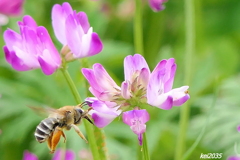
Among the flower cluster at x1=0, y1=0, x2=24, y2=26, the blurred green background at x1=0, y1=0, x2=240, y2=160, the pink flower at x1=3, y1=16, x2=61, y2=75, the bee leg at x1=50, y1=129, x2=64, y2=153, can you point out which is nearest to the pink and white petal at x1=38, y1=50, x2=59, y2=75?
the pink flower at x1=3, y1=16, x2=61, y2=75

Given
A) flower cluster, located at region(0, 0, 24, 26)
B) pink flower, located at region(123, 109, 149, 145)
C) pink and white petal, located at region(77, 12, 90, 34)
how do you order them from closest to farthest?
pink flower, located at region(123, 109, 149, 145), pink and white petal, located at region(77, 12, 90, 34), flower cluster, located at region(0, 0, 24, 26)

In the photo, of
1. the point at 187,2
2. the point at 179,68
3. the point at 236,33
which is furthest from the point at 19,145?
the point at 236,33

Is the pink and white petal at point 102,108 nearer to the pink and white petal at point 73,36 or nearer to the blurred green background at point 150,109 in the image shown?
the pink and white petal at point 73,36

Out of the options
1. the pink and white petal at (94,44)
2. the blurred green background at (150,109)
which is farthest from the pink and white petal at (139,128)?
the blurred green background at (150,109)

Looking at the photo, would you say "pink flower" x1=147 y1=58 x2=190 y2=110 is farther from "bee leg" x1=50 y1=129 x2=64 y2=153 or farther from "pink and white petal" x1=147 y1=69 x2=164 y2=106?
"bee leg" x1=50 y1=129 x2=64 y2=153

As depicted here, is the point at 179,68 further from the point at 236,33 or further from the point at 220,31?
the point at 220,31

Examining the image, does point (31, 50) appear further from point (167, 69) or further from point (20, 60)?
point (167, 69)

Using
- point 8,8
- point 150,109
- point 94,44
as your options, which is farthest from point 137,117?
point 150,109
